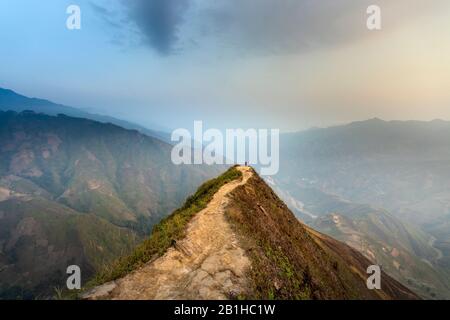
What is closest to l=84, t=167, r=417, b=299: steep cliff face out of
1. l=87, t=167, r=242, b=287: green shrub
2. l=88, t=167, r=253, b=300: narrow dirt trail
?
l=88, t=167, r=253, b=300: narrow dirt trail

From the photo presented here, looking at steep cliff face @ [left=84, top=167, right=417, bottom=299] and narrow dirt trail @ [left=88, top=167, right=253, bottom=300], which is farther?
steep cliff face @ [left=84, top=167, right=417, bottom=299]

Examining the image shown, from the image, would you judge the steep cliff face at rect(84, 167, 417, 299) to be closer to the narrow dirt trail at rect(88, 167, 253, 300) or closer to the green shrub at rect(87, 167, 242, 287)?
the narrow dirt trail at rect(88, 167, 253, 300)

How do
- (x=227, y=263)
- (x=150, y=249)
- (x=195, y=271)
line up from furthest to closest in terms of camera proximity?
(x=150, y=249) → (x=227, y=263) → (x=195, y=271)

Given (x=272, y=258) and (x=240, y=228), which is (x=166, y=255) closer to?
(x=240, y=228)

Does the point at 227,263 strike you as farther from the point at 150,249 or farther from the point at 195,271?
the point at 150,249

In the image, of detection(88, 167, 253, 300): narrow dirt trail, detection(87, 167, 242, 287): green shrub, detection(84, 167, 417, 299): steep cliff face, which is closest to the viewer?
detection(88, 167, 253, 300): narrow dirt trail

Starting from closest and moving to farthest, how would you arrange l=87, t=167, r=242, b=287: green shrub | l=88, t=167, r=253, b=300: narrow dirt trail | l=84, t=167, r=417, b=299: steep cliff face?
l=88, t=167, r=253, b=300: narrow dirt trail
l=84, t=167, r=417, b=299: steep cliff face
l=87, t=167, r=242, b=287: green shrub

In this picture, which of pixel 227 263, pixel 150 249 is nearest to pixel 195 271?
pixel 227 263
